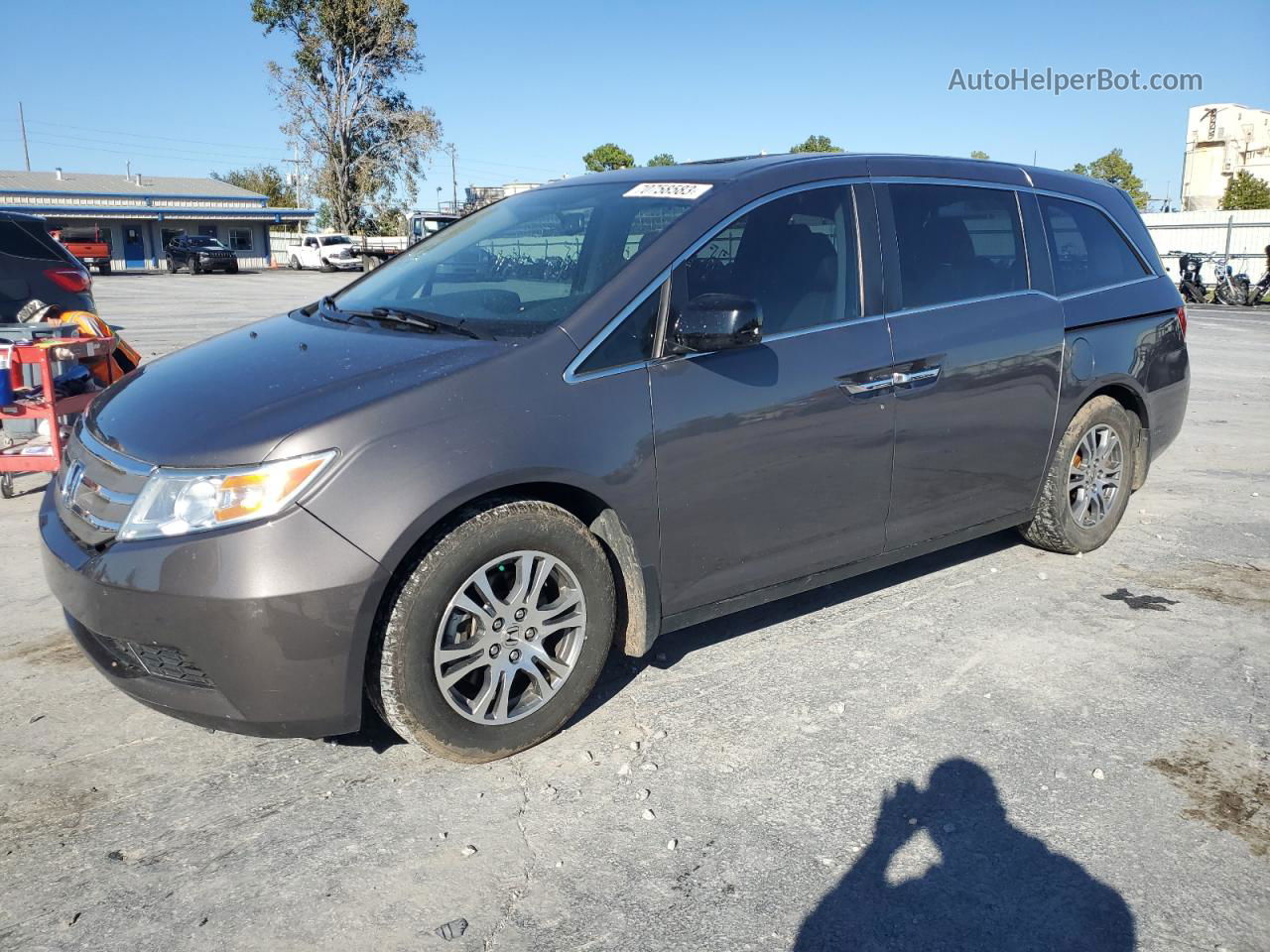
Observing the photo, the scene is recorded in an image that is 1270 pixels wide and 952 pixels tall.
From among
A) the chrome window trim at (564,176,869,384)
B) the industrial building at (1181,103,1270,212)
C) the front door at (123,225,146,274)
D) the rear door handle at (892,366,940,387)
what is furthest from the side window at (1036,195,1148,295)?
the industrial building at (1181,103,1270,212)

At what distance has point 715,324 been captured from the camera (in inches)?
130

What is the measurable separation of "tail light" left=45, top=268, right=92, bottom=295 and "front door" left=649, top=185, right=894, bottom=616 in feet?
20.4

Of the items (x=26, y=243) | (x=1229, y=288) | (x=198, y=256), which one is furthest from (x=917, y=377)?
(x=198, y=256)

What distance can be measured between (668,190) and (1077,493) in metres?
2.65

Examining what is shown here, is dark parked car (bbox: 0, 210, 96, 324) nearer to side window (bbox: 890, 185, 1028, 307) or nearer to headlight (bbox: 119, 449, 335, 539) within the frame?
headlight (bbox: 119, 449, 335, 539)

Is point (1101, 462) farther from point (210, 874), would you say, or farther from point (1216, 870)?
point (210, 874)

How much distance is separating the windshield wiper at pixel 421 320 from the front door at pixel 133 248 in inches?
2195

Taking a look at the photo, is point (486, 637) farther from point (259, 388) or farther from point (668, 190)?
point (668, 190)

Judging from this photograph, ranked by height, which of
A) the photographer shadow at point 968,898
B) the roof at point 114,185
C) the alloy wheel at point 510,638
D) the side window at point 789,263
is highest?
the roof at point 114,185

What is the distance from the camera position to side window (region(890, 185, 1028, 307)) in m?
4.16

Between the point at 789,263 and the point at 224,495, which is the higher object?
the point at 789,263

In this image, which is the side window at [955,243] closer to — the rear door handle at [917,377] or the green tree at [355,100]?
the rear door handle at [917,377]

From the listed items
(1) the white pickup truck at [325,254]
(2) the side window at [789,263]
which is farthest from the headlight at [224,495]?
(1) the white pickup truck at [325,254]

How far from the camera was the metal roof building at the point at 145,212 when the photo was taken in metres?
50.9
